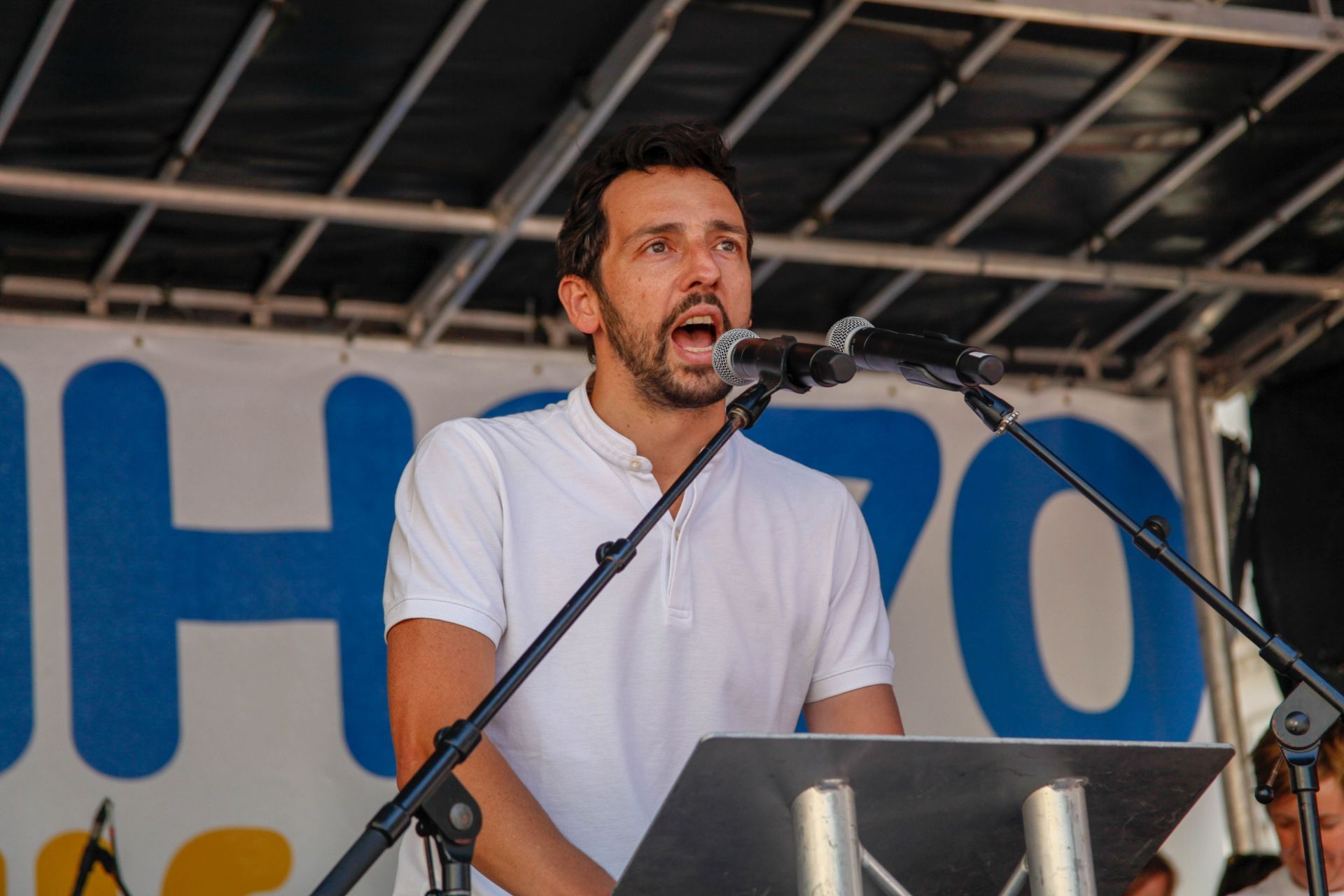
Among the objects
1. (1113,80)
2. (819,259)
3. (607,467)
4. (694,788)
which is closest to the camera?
(694,788)

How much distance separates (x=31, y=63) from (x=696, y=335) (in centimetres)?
240

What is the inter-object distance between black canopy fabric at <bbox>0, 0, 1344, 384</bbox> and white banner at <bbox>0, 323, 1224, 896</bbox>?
331mm

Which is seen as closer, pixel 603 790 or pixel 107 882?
pixel 603 790

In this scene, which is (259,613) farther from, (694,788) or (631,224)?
(694,788)

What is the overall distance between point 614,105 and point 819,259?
119 centimetres

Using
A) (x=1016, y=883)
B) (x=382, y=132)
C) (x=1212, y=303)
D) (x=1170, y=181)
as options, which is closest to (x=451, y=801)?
(x=1016, y=883)

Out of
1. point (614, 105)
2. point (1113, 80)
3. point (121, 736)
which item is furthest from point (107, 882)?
point (1113, 80)

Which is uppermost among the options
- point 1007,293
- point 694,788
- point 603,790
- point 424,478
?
point 1007,293

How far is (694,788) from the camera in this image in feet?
5.21

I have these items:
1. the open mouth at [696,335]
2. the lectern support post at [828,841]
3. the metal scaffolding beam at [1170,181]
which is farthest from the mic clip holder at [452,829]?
the metal scaffolding beam at [1170,181]

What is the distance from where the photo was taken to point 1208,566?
6.17 m

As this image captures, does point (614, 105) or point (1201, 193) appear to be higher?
point (1201, 193)

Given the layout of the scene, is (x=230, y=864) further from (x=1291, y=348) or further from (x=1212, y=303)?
(x=1291, y=348)

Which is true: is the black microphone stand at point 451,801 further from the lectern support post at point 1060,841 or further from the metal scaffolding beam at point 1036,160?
the metal scaffolding beam at point 1036,160
